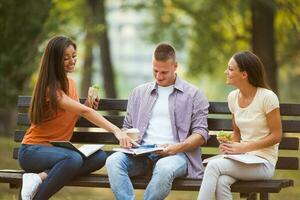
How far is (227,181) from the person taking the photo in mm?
6066

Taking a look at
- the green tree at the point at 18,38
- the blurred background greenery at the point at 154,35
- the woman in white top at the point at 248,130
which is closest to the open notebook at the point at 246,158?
the woman in white top at the point at 248,130

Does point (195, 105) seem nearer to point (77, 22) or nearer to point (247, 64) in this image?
point (247, 64)

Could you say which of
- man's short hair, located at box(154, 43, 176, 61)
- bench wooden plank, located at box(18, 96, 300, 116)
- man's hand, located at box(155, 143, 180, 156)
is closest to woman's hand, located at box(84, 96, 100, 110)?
bench wooden plank, located at box(18, 96, 300, 116)

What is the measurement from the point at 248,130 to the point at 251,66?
0.51 meters

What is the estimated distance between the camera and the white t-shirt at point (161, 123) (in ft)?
21.9

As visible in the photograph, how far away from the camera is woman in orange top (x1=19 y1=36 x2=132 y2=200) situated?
638 cm

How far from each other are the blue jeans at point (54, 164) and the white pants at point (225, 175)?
1079 mm

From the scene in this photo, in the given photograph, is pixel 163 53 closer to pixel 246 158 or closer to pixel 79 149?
pixel 79 149

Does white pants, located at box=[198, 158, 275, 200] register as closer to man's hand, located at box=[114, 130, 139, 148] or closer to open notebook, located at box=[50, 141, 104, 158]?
man's hand, located at box=[114, 130, 139, 148]

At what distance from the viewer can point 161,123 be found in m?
6.71

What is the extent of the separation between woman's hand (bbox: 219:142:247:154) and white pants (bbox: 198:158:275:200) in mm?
142

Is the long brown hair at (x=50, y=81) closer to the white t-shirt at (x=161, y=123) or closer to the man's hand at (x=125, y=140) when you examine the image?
the man's hand at (x=125, y=140)

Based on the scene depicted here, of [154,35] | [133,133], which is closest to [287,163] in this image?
[133,133]

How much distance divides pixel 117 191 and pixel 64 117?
90 cm
